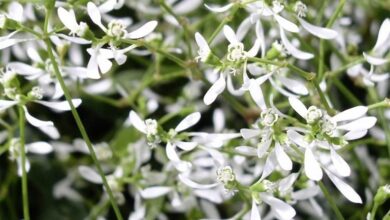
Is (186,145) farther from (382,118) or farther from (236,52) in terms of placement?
(382,118)

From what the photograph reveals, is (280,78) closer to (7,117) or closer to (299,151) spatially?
(299,151)

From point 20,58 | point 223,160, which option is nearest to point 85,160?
point 20,58

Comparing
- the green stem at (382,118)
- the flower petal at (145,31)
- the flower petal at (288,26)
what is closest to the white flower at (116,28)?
the flower petal at (145,31)

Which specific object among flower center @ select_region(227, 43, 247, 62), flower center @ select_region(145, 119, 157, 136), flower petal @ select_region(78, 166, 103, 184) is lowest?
flower petal @ select_region(78, 166, 103, 184)

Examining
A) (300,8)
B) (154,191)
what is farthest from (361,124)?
(154,191)

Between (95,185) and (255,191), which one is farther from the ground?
(255,191)

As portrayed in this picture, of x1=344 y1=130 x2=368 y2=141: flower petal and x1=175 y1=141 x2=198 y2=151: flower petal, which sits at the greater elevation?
x1=344 y1=130 x2=368 y2=141: flower petal

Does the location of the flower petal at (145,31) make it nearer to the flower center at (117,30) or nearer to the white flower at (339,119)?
the flower center at (117,30)

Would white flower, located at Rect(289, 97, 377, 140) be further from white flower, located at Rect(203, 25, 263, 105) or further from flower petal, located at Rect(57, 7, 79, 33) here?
flower petal, located at Rect(57, 7, 79, 33)

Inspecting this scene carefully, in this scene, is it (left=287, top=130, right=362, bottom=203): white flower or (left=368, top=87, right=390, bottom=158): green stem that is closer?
(left=287, top=130, right=362, bottom=203): white flower

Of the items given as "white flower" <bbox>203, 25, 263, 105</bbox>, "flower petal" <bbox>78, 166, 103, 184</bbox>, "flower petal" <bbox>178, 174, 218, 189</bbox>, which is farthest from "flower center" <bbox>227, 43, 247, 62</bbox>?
"flower petal" <bbox>78, 166, 103, 184</bbox>
